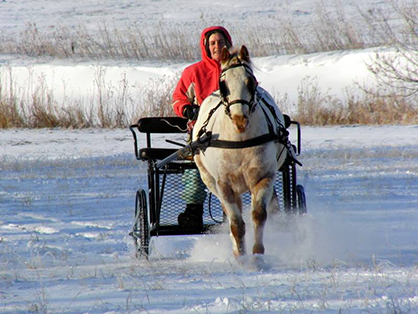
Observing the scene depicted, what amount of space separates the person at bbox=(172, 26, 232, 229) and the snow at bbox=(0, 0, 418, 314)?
1.16ft

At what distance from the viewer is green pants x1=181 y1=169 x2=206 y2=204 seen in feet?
20.2

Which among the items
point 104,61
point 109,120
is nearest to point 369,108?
point 109,120

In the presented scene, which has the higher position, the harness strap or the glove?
the glove

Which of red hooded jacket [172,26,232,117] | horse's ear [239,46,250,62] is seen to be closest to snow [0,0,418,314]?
red hooded jacket [172,26,232,117]

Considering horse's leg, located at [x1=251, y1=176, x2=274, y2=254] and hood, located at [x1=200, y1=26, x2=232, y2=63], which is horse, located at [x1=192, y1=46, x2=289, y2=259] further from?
hood, located at [x1=200, y1=26, x2=232, y2=63]

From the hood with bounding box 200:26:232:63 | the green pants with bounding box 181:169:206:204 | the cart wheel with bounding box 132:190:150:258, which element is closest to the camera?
the cart wheel with bounding box 132:190:150:258

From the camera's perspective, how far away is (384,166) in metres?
10.6

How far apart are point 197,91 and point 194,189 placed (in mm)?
864

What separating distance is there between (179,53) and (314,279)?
20600 mm

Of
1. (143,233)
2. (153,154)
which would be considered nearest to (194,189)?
(153,154)

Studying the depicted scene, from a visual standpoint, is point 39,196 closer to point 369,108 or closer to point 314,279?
point 314,279

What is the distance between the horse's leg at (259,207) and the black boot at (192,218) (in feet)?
3.03

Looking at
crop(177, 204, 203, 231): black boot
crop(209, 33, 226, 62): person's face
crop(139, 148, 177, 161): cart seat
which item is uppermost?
crop(209, 33, 226, 62): person's face

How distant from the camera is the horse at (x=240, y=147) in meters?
4.85
